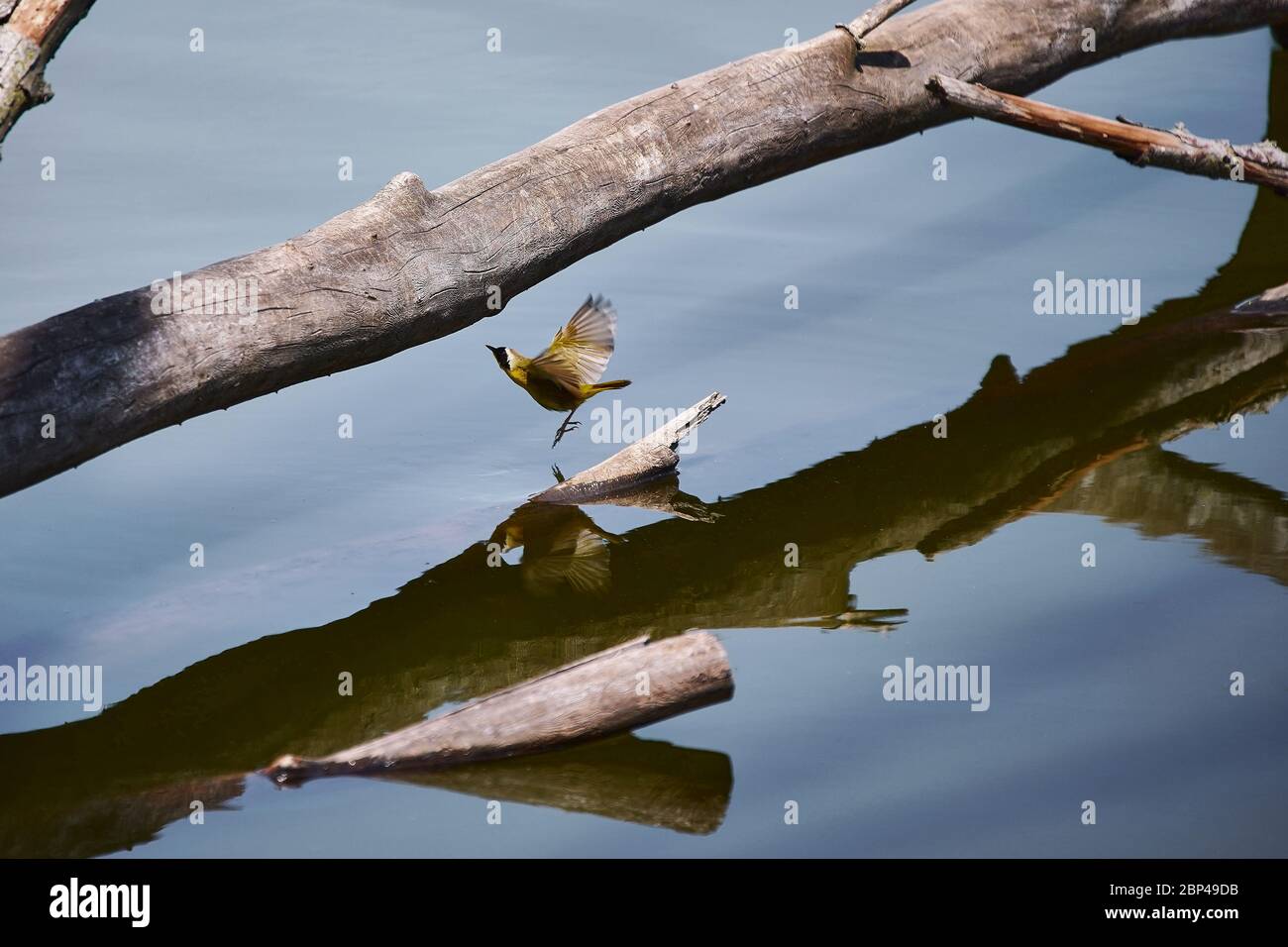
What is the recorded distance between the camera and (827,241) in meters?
6.80

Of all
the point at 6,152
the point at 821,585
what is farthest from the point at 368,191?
the point at 821,585

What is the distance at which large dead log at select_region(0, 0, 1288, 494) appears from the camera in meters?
3.72

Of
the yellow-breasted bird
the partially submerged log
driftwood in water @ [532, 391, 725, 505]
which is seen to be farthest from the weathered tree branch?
the partially submerged log

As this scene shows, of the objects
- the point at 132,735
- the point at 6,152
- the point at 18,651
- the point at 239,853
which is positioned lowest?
the point at 239,853

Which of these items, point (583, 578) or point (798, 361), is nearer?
point (583, 578)

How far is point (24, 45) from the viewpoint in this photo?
3.56 m

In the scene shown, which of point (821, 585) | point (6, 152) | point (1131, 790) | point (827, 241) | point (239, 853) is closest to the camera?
point (239, 853)

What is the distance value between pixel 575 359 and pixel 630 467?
0.45 meters

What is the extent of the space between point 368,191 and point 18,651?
3.42m

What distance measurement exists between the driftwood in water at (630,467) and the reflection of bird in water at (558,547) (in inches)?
2.2

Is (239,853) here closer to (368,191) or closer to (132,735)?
(132,735)

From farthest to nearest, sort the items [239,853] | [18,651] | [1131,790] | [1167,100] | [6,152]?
[1167,100]
[6,152]
[18,651]
[1131,790]
[239,853]

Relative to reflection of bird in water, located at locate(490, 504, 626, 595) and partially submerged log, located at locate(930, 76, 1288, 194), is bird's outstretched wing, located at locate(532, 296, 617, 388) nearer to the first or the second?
reflection of bird in water, located at locate(490, 504, 626, 595)

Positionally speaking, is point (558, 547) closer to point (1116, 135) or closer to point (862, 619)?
point (862, 619)
